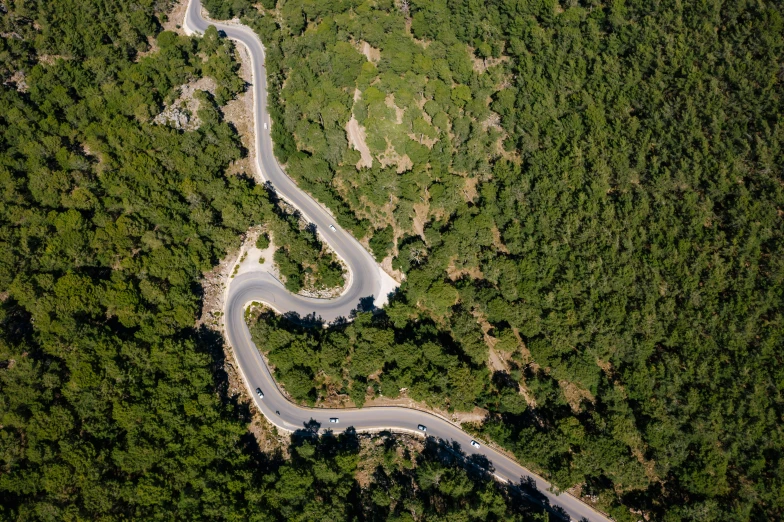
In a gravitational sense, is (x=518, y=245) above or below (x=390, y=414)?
above

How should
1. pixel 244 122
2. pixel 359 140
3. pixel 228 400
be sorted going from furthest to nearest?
pixel 244 122 < pixel 359 140 < pixel 228 400

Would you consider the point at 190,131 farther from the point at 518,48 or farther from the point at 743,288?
the point at 743,288

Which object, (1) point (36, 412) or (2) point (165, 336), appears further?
(2) point (165, 336)

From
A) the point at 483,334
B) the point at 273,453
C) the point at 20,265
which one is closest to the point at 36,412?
the point at 20,265

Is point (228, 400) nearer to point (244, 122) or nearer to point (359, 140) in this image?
point (359, 140)

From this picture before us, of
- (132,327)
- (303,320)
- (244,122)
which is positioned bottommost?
(132,327)

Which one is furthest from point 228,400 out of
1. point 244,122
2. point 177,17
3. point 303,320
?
point 177,17

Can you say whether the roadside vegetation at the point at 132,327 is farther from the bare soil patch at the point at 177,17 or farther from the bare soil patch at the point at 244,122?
the bare soil patch at the point at 177,17
